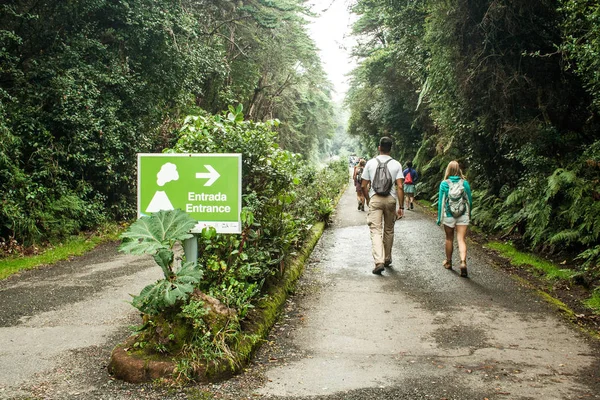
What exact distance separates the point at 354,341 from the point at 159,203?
2410 millimetres

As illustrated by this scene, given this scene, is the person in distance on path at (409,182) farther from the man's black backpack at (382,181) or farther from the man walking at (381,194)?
the man's black backpack at (382,181)

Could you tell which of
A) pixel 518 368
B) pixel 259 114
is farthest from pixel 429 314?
pixel 259 114

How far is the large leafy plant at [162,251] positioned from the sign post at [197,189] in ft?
0.77

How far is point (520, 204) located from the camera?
1166 cm

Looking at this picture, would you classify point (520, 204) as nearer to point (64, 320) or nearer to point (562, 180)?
point (562, 180)

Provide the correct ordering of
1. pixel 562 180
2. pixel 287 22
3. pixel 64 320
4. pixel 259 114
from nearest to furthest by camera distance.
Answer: pixel 64 320
pixel 562 180
pixel 287 22
pixel 259 114

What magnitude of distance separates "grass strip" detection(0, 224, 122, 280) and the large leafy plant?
5714 mm

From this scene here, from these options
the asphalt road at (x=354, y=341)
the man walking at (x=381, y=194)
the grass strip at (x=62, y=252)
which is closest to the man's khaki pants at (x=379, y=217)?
the man walking at (x=381, y=194)

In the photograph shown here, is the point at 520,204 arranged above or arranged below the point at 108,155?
below

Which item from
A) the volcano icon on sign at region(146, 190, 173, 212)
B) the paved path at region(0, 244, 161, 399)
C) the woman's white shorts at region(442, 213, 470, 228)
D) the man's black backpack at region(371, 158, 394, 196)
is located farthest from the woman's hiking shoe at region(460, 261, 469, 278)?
the volcano icon on sign at region(146, 190, 173, 212)

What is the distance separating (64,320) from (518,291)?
614 cm

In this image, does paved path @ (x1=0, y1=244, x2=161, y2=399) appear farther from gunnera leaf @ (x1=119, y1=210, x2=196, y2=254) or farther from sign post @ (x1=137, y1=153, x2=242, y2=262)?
sign post @ (x1=137, y1=153, x2=242, y2=262)

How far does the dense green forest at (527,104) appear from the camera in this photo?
849 cm

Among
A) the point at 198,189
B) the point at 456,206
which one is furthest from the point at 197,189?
the point at 456,206
